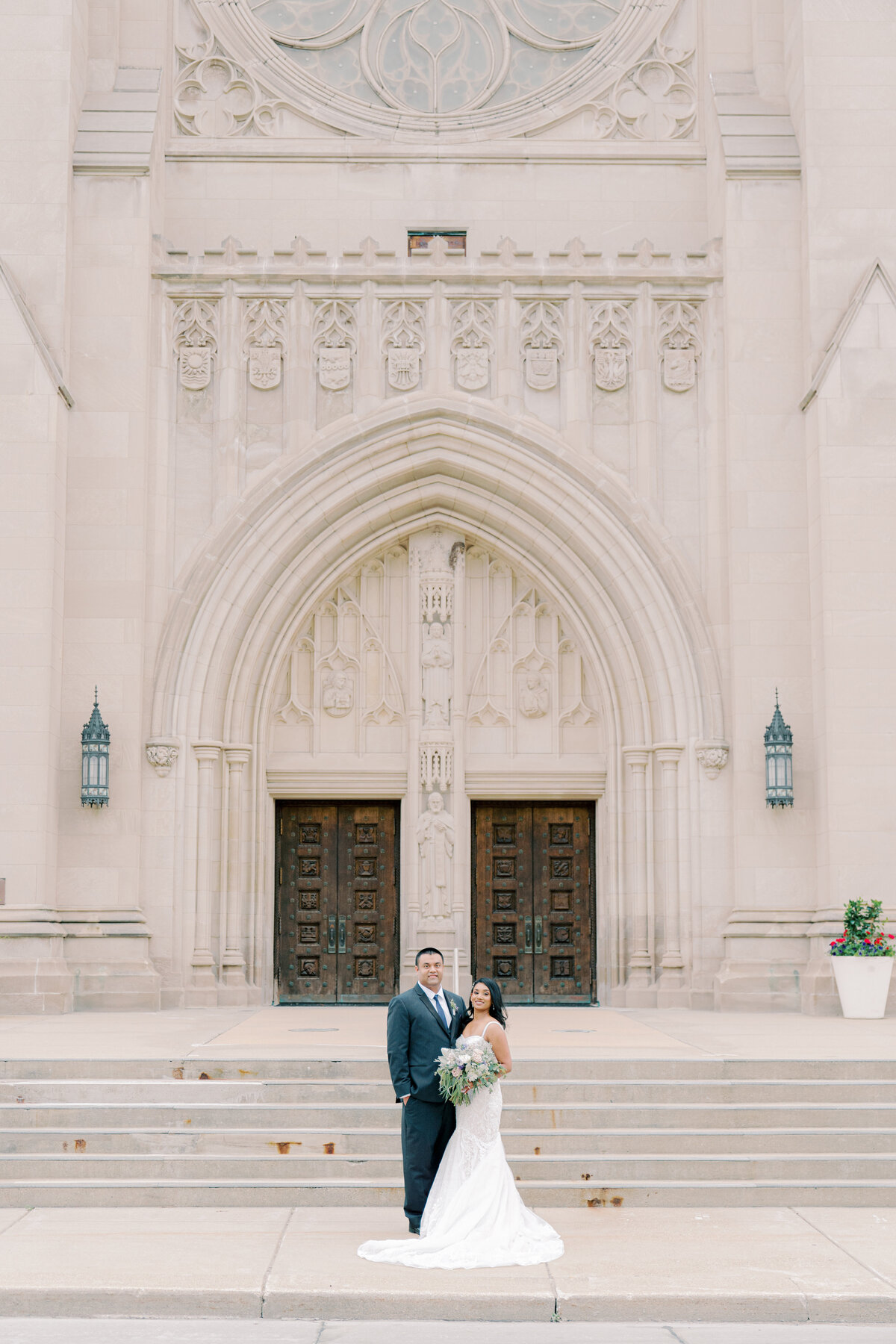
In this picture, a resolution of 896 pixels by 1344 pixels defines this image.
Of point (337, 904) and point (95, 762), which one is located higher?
point (95, 762)

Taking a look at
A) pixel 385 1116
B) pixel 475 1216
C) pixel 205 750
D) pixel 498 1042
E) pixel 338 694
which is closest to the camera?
pixel 475 1216

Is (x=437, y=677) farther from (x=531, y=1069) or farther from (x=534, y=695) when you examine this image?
(x=531, y=1069)

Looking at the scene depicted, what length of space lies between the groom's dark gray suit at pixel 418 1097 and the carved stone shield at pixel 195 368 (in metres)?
9.49

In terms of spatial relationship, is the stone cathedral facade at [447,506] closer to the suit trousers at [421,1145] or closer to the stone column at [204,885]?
the stone column at [204,885]

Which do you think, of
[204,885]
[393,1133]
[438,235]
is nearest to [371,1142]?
[393,1133]

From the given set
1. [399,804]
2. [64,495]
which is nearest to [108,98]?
[64,495]

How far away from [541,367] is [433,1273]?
10782mm

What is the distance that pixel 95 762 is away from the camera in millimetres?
14422

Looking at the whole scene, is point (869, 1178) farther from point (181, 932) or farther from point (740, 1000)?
point (181, 932)

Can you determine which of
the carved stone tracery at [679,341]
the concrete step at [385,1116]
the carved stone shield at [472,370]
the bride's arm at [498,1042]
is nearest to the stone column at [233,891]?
the carved stone shield at [472,370]

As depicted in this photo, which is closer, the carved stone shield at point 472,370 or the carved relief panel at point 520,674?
the carved stone shield at point 472,370

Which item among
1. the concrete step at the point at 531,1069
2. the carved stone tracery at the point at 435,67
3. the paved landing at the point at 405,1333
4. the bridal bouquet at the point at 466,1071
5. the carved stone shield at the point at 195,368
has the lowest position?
the paved landing at the point at 405,1333

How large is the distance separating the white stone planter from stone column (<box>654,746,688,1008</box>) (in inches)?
79.7

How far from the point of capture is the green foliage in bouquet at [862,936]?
1334 cm
